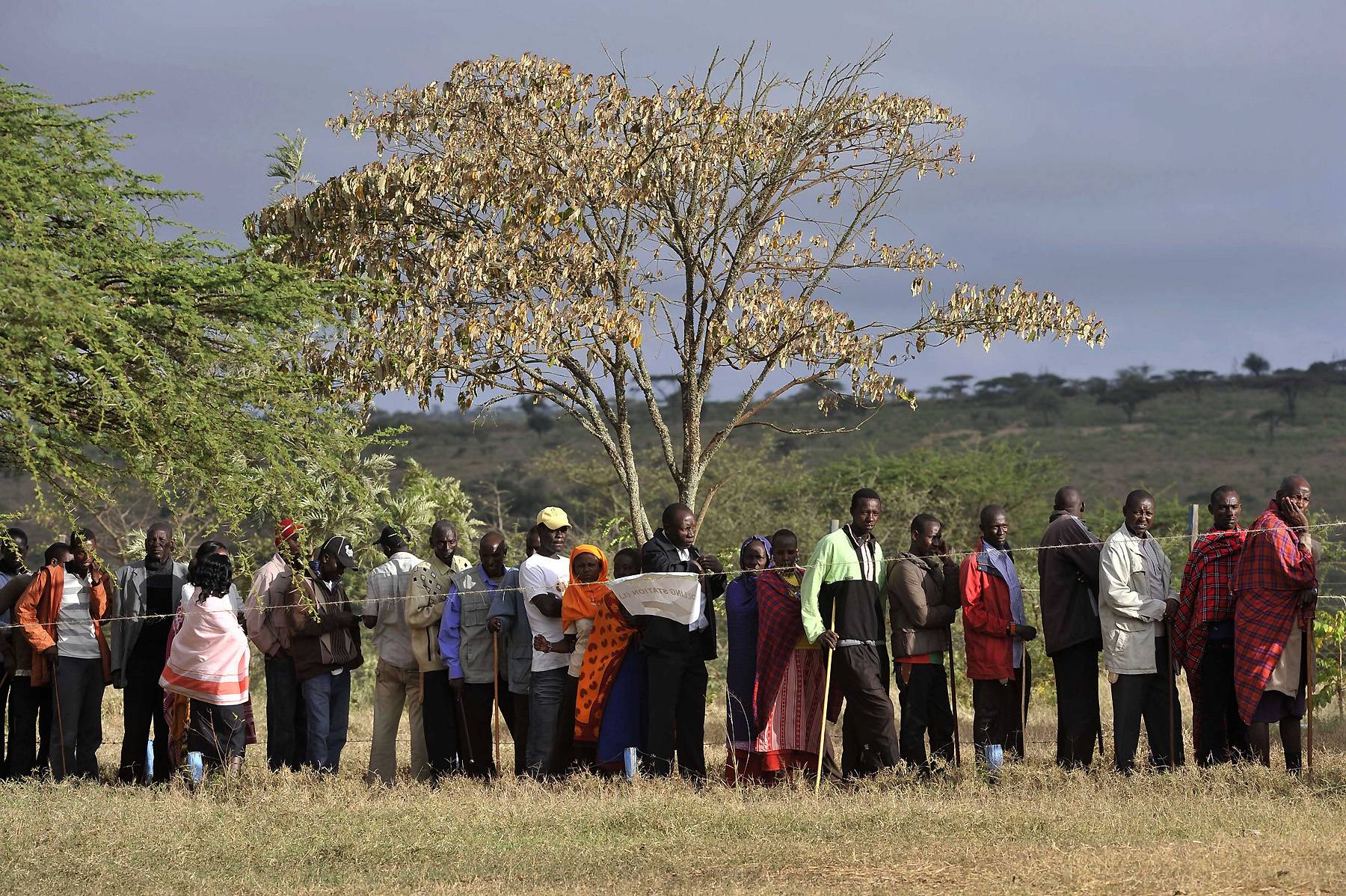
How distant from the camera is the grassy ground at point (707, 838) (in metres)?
7.03

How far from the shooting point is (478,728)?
35.8 feet

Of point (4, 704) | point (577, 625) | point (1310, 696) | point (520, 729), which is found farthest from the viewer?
point (4, 704)

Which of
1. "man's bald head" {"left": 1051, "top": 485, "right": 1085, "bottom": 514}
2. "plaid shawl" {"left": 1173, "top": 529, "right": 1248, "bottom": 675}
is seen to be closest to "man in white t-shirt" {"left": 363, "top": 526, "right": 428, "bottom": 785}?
"man's bald head" {"left": 1051, "top": 485, "right": 1085, "bottom": 514}

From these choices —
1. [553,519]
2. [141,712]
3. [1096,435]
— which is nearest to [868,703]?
[553,519]

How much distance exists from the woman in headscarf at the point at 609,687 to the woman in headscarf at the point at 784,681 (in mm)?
847

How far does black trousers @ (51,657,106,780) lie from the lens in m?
11.1

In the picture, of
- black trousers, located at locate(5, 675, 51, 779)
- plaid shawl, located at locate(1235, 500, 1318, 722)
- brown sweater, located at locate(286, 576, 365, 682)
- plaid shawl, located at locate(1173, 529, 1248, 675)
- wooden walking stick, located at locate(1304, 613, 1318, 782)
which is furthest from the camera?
black trousers, located at locate(5, 675, 51, 779)

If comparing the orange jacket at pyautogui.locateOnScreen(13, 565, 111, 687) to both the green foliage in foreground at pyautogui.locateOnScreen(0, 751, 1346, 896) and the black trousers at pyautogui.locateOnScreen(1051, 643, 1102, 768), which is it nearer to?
the green foliage in foreground at pyautogui.locateOnScreen(0, 751, 1346, 896)

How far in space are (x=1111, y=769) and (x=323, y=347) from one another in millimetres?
7759

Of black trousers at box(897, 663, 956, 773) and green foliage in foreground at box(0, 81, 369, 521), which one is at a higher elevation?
green foliage in foreground at box(0, 81, 369, 521)

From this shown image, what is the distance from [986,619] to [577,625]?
271 cm

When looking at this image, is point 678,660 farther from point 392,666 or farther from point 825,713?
point 392,666

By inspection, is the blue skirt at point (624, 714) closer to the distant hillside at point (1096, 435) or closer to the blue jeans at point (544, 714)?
the blue jeans at point (544, 714)

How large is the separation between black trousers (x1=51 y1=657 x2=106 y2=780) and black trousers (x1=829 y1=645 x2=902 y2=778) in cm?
545
